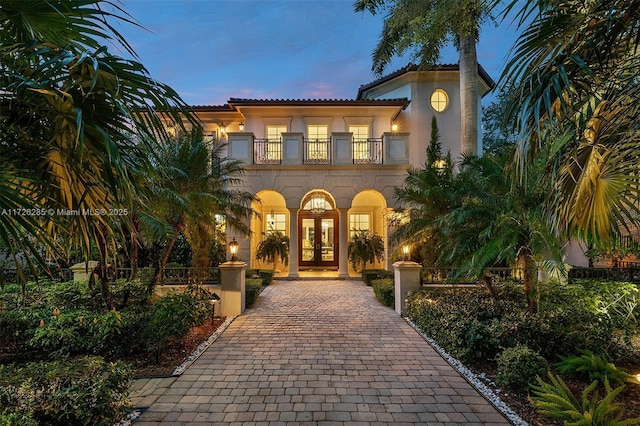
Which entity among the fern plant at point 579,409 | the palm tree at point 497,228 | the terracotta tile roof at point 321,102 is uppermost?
the terracotta tile roof at point 321,102

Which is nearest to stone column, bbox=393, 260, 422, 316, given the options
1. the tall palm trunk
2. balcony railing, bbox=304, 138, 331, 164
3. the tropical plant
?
the tall palm trunk

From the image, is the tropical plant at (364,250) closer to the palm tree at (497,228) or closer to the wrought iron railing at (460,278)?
the wrought iron railing at (460,278)

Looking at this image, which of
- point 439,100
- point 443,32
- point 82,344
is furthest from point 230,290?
point 439,100

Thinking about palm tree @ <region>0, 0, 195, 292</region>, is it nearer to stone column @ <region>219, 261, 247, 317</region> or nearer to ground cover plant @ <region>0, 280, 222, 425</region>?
ground cover plant @ <region>0, 280, 222, 425</region>

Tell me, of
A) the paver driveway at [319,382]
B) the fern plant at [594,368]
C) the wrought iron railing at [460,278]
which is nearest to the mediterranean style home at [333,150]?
the wrought iron railing at [460,278]

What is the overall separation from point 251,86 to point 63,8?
202 feet

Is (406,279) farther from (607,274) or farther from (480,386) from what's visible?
(607,274)

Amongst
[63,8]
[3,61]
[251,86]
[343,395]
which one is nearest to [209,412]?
[343,395]

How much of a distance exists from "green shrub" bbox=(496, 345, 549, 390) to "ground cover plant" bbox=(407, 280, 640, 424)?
0.04ft

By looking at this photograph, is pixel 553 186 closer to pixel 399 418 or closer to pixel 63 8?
pixel 399 418

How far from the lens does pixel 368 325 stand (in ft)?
25.5

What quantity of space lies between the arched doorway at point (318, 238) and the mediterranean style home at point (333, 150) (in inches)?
2.1

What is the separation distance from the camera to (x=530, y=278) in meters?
6.60

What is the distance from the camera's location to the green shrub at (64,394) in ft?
10.9
